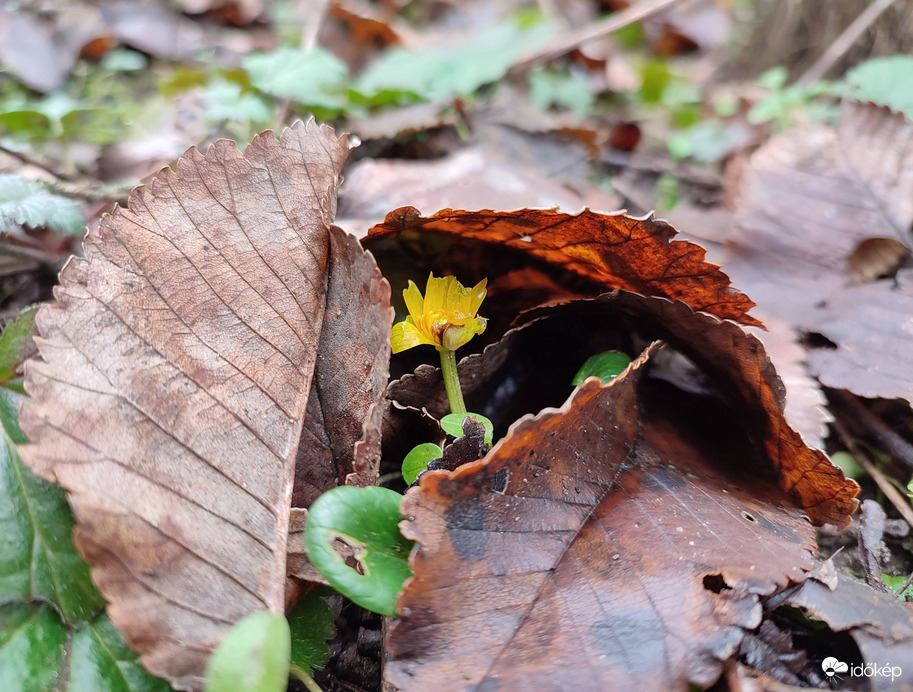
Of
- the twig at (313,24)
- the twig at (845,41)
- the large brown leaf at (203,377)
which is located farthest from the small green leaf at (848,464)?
the twig at (313,24)

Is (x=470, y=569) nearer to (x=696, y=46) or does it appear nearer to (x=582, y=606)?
(x=582, y=606)

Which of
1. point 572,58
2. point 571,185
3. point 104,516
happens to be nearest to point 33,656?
point 104,516

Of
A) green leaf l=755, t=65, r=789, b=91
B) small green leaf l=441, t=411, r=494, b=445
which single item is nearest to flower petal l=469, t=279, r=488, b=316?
small green leaf l=441, t=411, r=494, b=445

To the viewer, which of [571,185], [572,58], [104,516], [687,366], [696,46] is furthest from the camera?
[696,46]

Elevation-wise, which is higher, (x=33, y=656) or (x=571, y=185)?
(x=571, y=185)

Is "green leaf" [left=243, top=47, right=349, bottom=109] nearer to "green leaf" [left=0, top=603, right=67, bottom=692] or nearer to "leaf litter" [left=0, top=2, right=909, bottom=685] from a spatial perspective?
→ "leaf litter" [left=0, top=2, right=909, bottom=685]

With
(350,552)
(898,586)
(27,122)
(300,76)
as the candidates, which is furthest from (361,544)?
(27,122)
